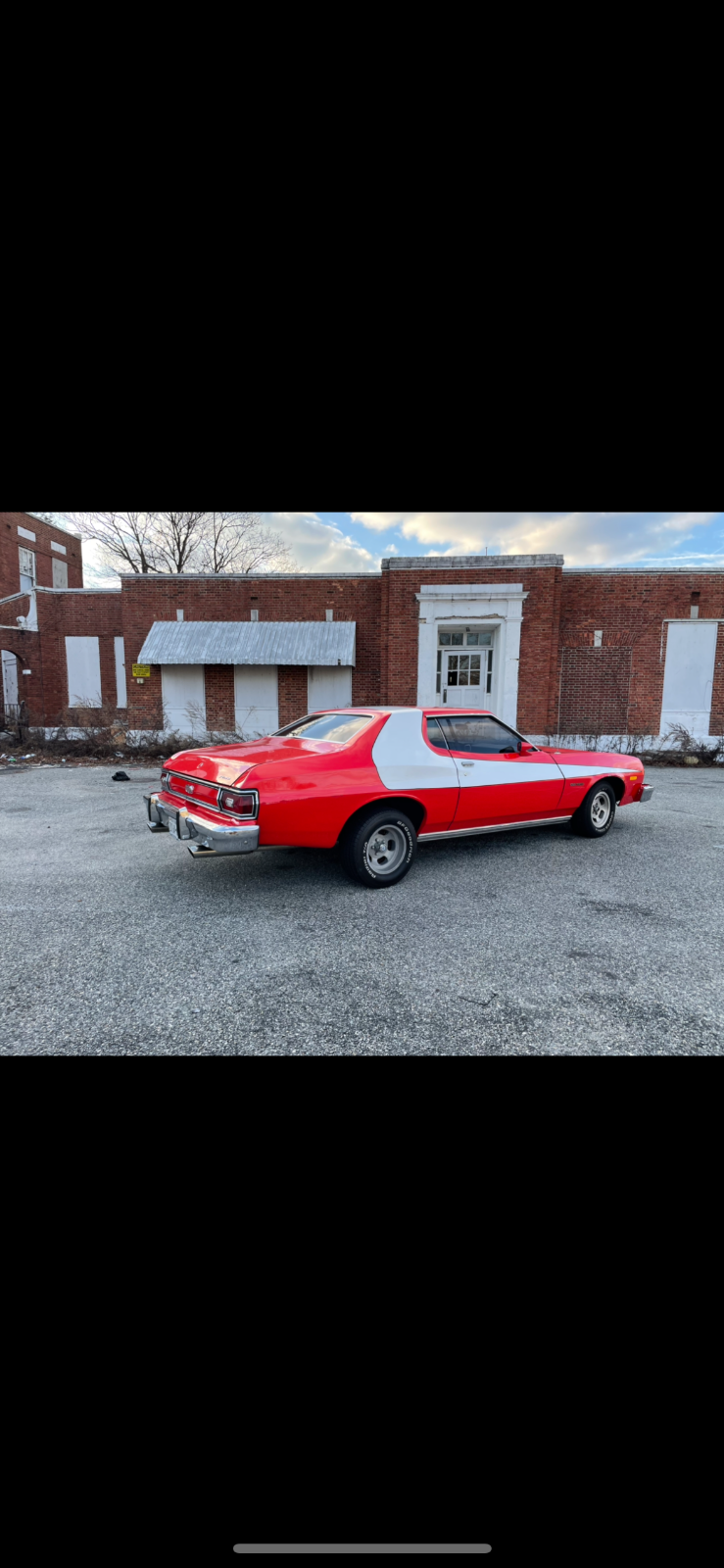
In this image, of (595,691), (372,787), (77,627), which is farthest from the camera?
(77,627)

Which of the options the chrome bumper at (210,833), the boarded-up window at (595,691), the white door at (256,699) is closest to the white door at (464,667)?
the boarded-up window at (595,691)

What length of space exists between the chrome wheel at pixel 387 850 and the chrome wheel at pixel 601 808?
2330 millimetres

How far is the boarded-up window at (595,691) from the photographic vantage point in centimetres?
1440

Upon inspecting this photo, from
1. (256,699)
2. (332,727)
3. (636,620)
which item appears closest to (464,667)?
(636,620)

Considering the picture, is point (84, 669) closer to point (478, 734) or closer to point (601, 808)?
point (478, 734)

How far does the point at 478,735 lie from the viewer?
17.2 feet

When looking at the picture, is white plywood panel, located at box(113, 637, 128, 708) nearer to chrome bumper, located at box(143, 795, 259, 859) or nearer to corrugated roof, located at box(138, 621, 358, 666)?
corrugated roof, located at box(138, 621, 358, 666)

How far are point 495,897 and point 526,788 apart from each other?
1.28 meters

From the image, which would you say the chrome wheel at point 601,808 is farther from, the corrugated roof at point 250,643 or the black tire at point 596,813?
the corrugated roof at point 250,643

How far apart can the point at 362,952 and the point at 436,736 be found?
2.14 m

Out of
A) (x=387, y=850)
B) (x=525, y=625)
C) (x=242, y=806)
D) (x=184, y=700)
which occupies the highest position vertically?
(x=525, y=625)

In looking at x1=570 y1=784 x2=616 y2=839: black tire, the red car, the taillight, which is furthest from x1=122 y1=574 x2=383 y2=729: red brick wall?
the taillight

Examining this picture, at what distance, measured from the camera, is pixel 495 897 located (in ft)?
14.2
